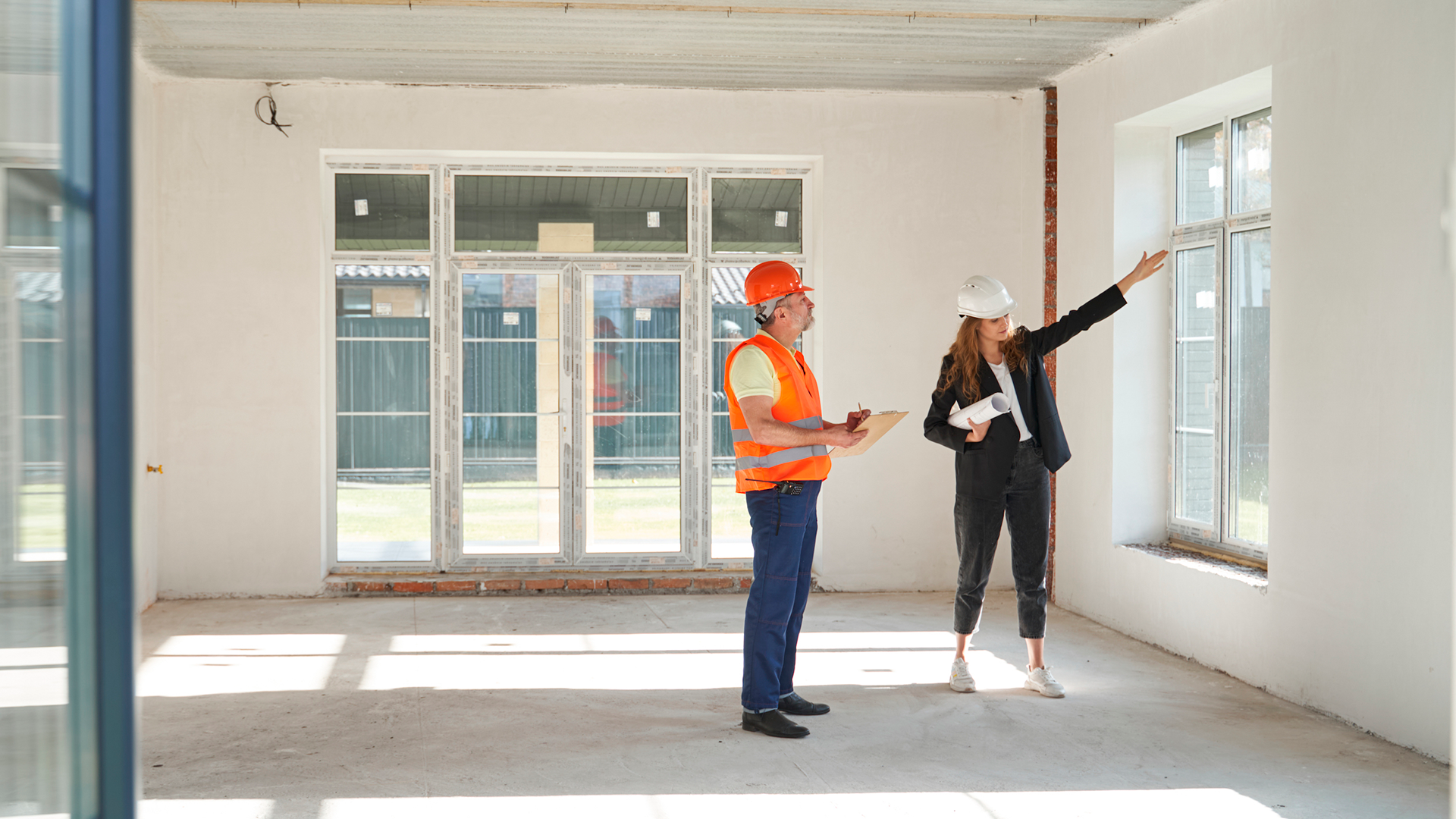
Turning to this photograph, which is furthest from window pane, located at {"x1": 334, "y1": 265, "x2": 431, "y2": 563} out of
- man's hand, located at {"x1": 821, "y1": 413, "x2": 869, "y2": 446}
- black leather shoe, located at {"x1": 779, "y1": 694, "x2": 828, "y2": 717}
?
man's hand, located at {"x1": 821, "y1": 413, "x2": 869, "y2": 446}

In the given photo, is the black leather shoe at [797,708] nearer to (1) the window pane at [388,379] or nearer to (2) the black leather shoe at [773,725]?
(2) the black leather shoe at [773,725]

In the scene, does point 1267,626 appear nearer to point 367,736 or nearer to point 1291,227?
point 1291,227

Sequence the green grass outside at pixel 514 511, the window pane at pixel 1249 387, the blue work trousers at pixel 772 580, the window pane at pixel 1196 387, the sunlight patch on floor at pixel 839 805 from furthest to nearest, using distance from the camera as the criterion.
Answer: the green grass outside at pixel 514 511, the window pane at pixel 1196 387, the window pane at pixel 1249 387, the blue work trousers at pixel 772 580, the sunlight patch on floor at pixel 839 805

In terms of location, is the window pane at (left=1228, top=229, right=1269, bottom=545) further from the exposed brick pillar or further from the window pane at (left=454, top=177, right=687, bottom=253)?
the window pane at (left=454, top=177, right=687, bottom=253)

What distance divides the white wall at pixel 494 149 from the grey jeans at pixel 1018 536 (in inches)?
96.1

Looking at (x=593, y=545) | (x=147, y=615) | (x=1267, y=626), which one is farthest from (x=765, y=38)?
(x=147, y=615)

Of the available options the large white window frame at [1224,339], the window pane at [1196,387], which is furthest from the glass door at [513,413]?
the large white window frame at [1224,339]

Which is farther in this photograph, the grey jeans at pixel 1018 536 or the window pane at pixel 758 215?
the window pane at pixel 758 215

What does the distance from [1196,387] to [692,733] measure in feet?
10.5

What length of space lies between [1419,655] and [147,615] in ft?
19.1

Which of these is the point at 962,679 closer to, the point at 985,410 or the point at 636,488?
the point at 985,410

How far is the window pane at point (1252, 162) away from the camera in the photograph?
5.07 metres

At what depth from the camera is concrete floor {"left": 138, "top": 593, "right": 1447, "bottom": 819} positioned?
3293mm

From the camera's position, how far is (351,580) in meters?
6.67
